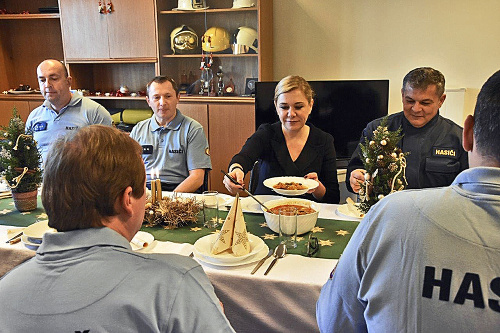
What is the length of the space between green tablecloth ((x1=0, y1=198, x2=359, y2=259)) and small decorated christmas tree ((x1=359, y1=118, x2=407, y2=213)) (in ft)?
0.73

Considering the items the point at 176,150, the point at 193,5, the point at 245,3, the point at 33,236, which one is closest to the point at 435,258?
the point at 33,236

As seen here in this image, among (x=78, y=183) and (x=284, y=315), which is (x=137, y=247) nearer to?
(x=284, y=315)

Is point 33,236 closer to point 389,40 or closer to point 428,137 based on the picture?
point 428,137

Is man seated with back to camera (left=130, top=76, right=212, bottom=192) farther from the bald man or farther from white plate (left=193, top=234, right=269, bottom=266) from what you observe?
white plate (left=193, top=234, right=269, bottom=266)

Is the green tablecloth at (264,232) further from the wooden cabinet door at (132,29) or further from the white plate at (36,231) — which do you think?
the wooden cabinet door at (132,29)

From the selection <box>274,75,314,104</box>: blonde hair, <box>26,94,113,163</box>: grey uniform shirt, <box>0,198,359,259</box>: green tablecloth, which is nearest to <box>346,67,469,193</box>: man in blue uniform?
<box>274,75,314,104</box>: blonde hair

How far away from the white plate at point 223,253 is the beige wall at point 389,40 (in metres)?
2.66

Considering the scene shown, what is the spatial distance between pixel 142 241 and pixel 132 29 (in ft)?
9.69

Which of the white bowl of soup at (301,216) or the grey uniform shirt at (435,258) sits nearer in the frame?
the grey uniform shirt at (435,258)

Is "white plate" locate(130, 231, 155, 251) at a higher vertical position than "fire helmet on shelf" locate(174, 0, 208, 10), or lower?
lower

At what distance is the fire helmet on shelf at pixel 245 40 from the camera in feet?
12.7

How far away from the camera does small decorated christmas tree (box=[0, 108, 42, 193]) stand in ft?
6.83

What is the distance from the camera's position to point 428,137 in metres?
2.38

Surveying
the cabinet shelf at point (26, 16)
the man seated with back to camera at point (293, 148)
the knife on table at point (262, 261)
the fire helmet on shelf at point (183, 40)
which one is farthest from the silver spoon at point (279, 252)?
the cabinet shelf at point (26, 16)
